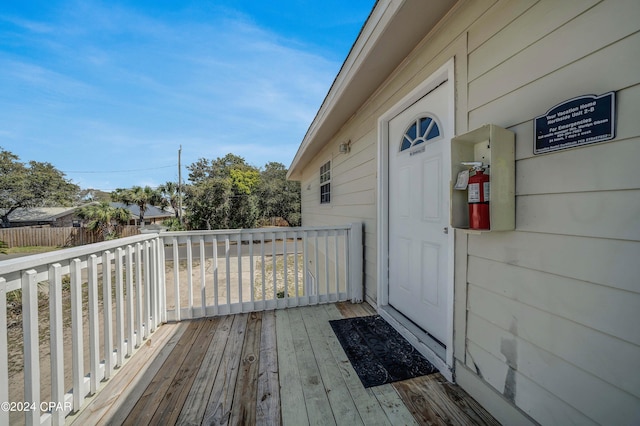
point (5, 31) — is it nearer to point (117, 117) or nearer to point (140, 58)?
point (140, 58)

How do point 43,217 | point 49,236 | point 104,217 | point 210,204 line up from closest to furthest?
point 210,204
point 104,217
point 49,236
point 43,217

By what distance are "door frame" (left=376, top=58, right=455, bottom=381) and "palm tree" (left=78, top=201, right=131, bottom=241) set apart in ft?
59.6

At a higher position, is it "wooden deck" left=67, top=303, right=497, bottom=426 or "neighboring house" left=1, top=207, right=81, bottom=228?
"neighboring house" left=1, top=207, right=81, bottom=228

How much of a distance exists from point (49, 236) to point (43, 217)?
11061mm

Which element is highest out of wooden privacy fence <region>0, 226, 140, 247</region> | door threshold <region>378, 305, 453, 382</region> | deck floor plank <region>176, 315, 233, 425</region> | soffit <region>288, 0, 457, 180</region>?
soffit <region>288, 0, 457, 180</region>

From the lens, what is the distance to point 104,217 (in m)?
15.1

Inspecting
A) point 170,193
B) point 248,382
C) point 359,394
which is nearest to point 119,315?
point 248,382

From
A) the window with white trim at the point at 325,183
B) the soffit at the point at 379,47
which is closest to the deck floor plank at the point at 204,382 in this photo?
the soffit at the point at 379,47

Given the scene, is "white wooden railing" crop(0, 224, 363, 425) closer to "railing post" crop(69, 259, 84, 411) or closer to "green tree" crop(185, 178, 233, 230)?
"railing post" crop(69, 259, 84, 411)

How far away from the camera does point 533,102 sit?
1.12m

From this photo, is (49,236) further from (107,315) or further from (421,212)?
(421,212)

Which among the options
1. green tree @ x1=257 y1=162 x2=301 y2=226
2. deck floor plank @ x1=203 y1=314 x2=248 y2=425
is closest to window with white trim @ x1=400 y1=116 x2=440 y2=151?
deck floor plank @ x1=203 y1=314 x2=248 y2=425

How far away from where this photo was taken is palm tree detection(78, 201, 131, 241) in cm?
1509

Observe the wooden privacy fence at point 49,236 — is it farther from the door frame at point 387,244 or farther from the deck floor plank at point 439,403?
the deck floor plank at point 439,403
